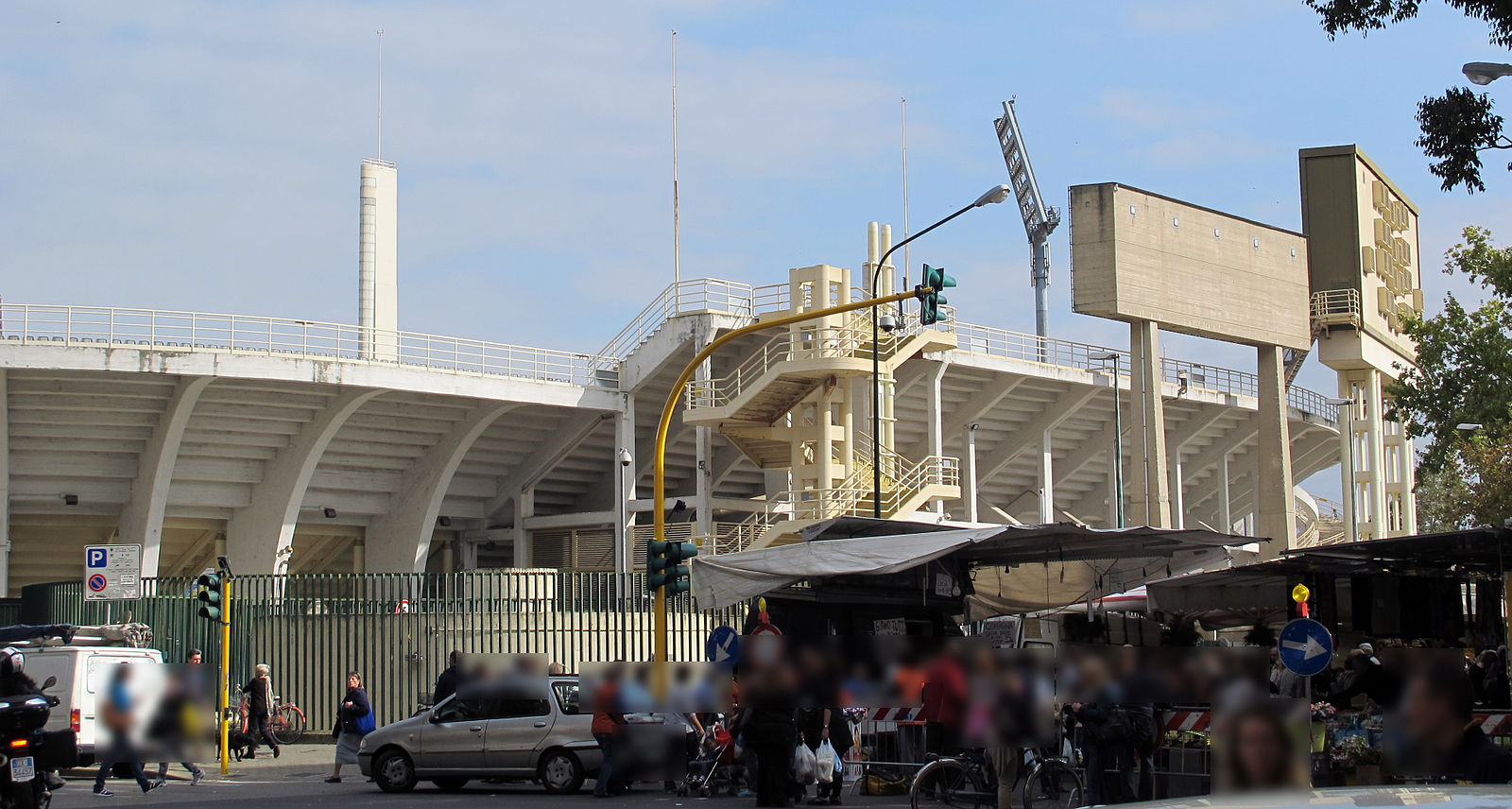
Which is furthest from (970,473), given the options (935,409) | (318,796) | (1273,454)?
(318,796)

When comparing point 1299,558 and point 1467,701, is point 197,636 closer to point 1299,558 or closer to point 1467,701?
point 1299,558

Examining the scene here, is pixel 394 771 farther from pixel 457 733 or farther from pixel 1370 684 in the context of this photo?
pixel 1370 684

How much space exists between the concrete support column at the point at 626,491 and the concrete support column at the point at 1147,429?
39.4 ft

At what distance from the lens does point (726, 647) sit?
52.4 feet

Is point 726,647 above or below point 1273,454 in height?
below

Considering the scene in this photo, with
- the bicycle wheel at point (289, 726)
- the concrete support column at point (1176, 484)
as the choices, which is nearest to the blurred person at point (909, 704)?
the bicycle wheel at point (289, 726)

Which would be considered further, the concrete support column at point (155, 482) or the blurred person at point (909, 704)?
the concrete support column at point (155, 482)

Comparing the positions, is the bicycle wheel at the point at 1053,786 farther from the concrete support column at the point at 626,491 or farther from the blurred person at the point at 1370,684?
the concrete support column at the point at 626,491

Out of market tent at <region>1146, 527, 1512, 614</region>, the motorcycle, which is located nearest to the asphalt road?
the motorcycle

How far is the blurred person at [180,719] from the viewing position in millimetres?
17984

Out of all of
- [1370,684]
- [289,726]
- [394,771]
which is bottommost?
[289,726]

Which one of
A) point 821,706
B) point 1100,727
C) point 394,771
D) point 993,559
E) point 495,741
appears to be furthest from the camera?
point 394,771

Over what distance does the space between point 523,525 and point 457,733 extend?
2367cm

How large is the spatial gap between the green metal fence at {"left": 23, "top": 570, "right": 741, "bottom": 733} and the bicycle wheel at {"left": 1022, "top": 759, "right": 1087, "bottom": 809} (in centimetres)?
1196
